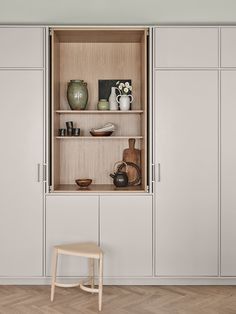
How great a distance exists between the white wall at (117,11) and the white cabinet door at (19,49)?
96mm

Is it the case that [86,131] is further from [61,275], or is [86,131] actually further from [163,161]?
[61,275]

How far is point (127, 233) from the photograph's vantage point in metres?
4.07

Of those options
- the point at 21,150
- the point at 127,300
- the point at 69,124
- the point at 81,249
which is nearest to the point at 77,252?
the point at 81,249

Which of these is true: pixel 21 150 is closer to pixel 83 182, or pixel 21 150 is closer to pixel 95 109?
pixel 83 182

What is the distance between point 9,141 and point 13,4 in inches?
48.5

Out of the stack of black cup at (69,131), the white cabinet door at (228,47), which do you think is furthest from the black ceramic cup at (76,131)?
the white cabinet door at (228,47)

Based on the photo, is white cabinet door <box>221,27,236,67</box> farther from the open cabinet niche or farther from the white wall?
the open cabinet niche

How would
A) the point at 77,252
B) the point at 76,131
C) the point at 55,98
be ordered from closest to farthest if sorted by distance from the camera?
the point at 77,252 → the point at 55,98 → the point at 76,131

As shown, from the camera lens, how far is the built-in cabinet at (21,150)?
4.05 metres

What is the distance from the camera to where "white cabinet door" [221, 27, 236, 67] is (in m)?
4.05

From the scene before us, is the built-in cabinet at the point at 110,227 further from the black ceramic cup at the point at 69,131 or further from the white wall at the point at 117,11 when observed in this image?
the white wall at the point at 117,11

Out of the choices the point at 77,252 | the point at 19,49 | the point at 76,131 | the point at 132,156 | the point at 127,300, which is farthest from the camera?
the point at 132,156

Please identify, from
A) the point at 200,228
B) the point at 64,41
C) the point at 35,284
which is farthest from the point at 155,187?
the point at 64,41

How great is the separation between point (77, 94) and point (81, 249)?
A: 1563mm
